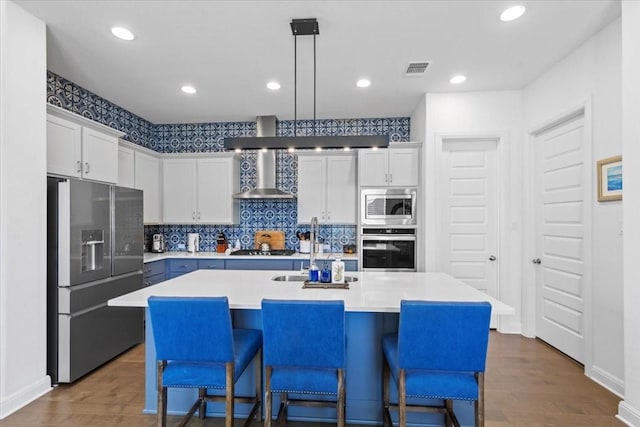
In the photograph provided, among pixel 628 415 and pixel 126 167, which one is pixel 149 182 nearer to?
pixel 126 167

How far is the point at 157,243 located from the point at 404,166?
3.64 m

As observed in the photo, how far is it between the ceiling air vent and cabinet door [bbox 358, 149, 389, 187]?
1.07m

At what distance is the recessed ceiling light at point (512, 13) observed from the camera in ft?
7.71

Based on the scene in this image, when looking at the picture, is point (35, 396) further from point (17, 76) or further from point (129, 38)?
point (129, 38)

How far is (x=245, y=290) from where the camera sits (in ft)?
7.22

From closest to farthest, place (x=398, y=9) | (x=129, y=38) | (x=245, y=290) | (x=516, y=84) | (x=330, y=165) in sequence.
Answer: (x=245, y=290) → (x=398, y=9) → (x=129, y=38) → (x=516, y=84) → (x=330, y=165)

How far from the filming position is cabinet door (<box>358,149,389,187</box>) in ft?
13.9

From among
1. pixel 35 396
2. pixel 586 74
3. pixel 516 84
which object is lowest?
pixel 35 396

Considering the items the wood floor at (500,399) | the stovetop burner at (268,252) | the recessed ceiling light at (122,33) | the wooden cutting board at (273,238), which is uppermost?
the recessed ceiling light at (122,33)

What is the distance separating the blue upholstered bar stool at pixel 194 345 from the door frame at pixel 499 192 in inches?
111

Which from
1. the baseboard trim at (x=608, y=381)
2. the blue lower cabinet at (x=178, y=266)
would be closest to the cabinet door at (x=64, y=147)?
the blue lower cabinet at (x=178, y=266)

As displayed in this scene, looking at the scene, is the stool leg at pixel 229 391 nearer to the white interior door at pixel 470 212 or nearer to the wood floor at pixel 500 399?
the wood floor at pixel 500 399

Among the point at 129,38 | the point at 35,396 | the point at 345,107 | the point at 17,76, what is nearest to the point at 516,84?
the point at 345,107

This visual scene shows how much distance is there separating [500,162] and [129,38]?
392 centimetres
